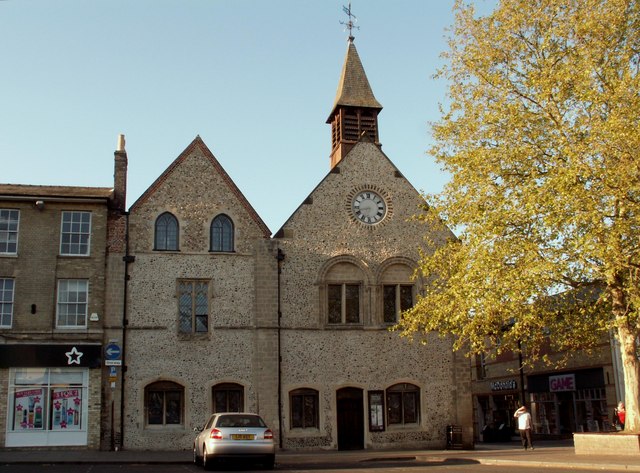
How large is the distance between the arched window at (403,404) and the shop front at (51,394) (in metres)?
11.0

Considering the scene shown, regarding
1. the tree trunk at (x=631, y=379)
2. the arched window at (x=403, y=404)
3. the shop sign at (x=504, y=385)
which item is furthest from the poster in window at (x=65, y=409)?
the shop sign at (x=504, y=385)

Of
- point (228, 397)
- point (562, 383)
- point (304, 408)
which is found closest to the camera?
point (228, 397)

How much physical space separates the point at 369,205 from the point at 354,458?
10.8 m

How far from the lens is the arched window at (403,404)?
28.8 meters

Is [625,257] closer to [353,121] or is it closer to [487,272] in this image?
[487,272]

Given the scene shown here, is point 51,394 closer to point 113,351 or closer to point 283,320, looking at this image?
point 113,351

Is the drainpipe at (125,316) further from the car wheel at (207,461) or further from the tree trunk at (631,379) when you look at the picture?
the tree trunk at (631,379)

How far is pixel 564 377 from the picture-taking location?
41938 mm

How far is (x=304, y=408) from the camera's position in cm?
2811

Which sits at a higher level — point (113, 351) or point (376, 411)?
point (113, 351)

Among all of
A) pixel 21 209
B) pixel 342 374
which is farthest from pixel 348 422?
pixel 21 209

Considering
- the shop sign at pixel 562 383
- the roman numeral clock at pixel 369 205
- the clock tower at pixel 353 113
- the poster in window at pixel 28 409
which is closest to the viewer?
the poster in window at pixel 28 409

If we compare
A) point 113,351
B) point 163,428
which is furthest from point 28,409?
point 163,428

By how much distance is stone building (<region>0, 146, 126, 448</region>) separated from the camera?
26047 mm
